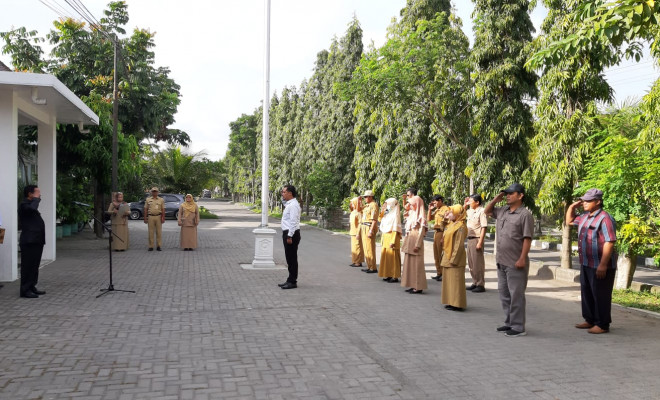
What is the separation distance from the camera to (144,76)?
25.8 metres

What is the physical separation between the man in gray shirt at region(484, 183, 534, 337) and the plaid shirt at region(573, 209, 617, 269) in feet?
2.83

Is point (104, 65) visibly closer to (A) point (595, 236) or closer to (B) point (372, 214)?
(B) point (372, 214)

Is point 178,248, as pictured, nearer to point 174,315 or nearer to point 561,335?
point 174,315

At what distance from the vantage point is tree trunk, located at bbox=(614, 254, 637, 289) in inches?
405

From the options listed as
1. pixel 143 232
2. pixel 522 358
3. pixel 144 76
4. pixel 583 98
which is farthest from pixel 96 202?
pixel 522 358

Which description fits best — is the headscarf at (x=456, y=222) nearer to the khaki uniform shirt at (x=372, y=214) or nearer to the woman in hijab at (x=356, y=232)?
→ the khaki uniform shirt at (x=372, y=214)

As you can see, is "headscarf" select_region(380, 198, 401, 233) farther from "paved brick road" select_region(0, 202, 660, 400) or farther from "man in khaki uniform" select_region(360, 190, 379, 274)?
"paved brick road" select_region(0, 202, 660, 400)

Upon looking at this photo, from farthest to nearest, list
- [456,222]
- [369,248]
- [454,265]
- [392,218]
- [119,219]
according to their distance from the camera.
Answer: [119,219]
[369,248]
[392,218]
[456,222]
[454,265]

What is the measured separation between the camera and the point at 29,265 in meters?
8.38

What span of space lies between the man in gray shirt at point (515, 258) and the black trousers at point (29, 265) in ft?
23.0

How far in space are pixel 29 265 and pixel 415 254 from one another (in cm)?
634

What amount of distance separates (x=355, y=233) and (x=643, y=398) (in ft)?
27.9

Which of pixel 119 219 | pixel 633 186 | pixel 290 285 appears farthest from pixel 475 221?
pixel 119 219

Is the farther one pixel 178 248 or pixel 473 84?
pixel 178 248
